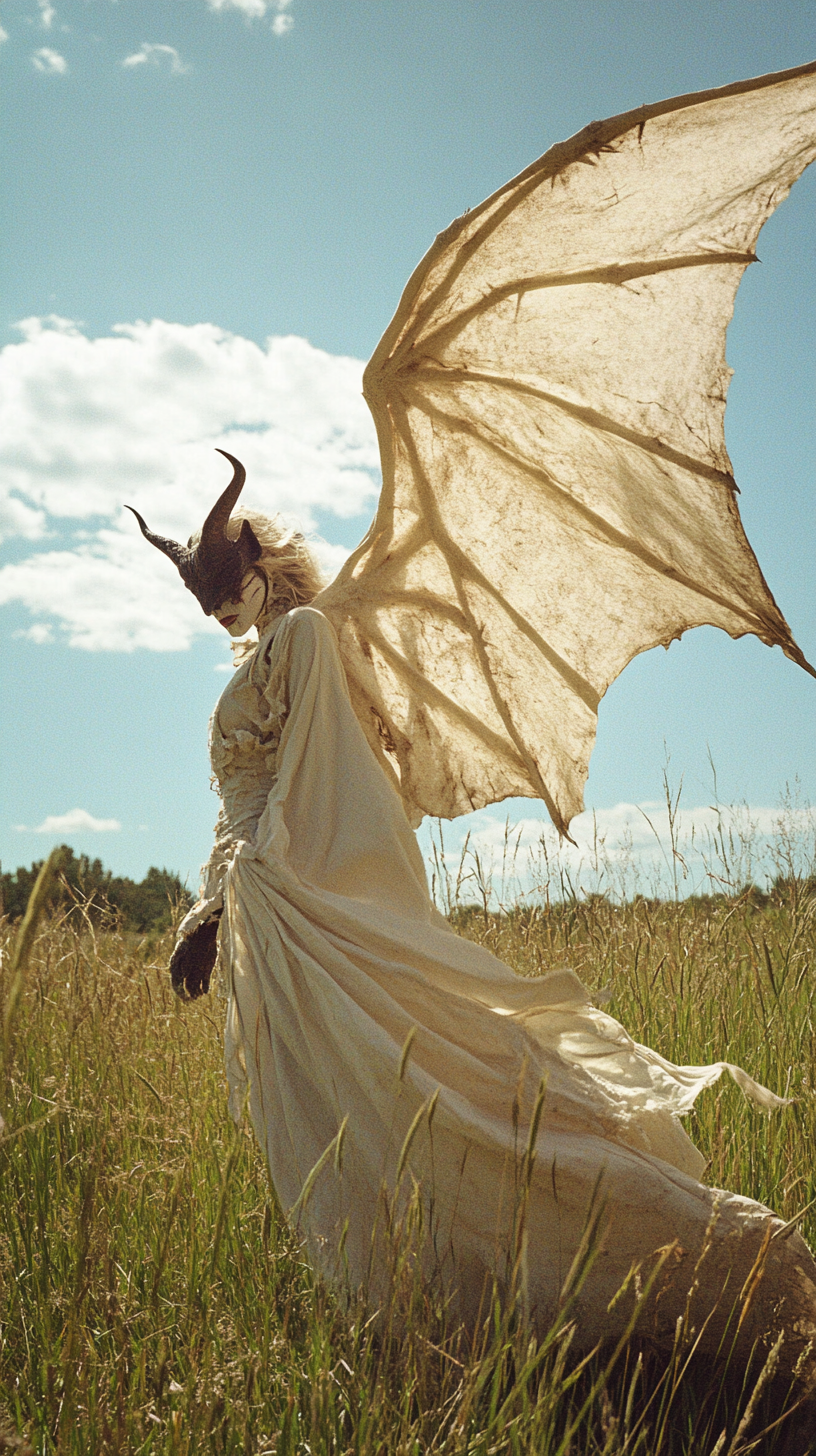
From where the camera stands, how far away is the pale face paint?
298cm

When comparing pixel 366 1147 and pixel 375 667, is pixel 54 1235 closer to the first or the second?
pixel 366 1147

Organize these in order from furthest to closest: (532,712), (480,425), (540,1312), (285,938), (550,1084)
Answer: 1. (532,712)
2. (480,425)
3. (285,938)
4. (550,1084)
5. (540,1312)

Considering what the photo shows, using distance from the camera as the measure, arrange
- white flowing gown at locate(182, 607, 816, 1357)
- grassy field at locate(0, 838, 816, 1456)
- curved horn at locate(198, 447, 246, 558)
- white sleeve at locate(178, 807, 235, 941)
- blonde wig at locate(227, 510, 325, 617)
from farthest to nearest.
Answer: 1. blonde wig at locate(227, 510, 325, 617)
2. curved horn at locate(198, 447, 246, 558)
3. white sleeve at locate(178, 807, 235, 941)
4. white flowing gown at locate(182, 607, 816, 1357)
5. grassy field at locate(0, 838, 816, 1456)

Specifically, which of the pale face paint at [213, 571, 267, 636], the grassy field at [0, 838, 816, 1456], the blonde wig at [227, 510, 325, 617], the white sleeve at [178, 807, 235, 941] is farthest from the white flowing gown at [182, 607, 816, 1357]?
the blonde wig at [227, 510, 325, 617]

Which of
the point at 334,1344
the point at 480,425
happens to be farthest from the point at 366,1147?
the point at 480,425

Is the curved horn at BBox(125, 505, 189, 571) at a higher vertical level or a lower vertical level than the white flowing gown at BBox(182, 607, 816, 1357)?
higher

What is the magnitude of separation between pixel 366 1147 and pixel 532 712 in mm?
1534

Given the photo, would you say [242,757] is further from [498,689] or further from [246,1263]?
[246,1263]

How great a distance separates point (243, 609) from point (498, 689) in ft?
2.82

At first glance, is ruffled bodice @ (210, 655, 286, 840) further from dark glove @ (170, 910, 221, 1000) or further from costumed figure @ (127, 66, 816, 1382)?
dark glove @ (170, 910, 221, 1000)

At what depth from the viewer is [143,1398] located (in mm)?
1479

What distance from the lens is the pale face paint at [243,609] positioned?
2984mm

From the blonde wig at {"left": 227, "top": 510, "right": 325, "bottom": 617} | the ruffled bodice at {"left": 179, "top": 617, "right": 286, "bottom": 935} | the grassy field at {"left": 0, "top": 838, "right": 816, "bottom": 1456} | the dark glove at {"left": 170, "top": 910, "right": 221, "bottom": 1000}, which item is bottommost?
the grassy field at {"left": 0, "top": 838, "right": 816, "bottom": 1456}

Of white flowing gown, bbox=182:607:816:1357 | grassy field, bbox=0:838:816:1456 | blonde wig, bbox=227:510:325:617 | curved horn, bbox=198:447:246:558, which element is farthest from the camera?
blonde wig, bbox=227:510:325:617
